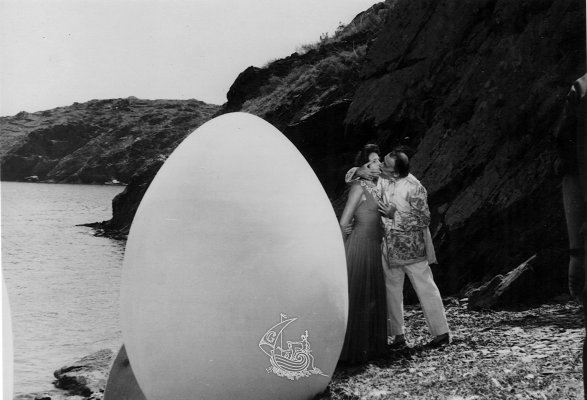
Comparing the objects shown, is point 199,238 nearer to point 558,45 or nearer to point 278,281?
point 278,281

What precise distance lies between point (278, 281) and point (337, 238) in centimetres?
67

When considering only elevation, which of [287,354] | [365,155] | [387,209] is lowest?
[287,354]

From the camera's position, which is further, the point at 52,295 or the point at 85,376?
the point at 52,295

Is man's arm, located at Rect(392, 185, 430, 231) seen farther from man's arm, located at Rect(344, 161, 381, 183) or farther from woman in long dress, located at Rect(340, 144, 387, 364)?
man's arm, located at Rect(344, 161, 381, 183)

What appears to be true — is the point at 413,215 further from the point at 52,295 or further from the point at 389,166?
the point at 52,295

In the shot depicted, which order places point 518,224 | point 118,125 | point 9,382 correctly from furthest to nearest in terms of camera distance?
point 118,125, point 518,224, point 9,382

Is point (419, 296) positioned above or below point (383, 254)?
below

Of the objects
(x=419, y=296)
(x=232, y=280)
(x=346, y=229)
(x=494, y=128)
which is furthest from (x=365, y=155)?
(x=494, y=128)

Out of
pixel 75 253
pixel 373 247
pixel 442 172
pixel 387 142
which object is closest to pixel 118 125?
pixel 75 253

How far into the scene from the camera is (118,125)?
23.7m

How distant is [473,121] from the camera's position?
367 inches

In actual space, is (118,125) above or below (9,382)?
above

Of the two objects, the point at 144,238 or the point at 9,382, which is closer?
the point at 9,382

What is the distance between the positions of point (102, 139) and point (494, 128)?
775 inches
